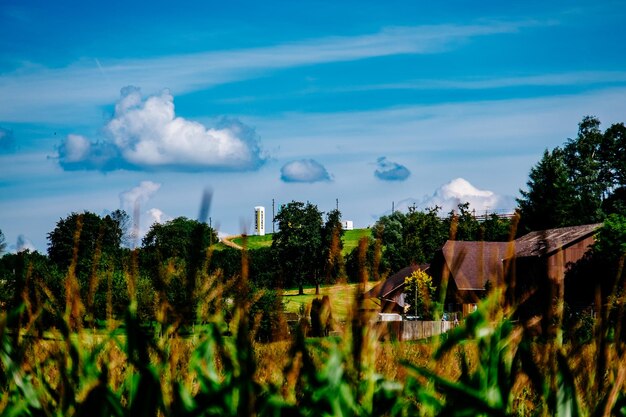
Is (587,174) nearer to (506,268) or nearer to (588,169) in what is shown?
(588,169)

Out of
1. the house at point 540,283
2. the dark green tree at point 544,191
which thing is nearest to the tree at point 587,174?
the dark green tree at point 544,191

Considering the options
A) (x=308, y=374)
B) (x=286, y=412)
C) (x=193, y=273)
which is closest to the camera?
(x=193, y=273)

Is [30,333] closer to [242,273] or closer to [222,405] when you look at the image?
[222,405]

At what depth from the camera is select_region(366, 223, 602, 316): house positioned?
1.75 meters

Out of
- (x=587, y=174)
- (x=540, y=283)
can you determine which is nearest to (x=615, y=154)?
(x=587, y=174)

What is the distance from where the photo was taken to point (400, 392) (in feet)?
6.00

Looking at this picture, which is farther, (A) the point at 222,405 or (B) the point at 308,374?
(B) the point at 308,374

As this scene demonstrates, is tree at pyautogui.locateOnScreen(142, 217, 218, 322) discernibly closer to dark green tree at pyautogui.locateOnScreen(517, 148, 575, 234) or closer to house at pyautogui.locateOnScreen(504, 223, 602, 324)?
house at pyautogui.locateOnScreen(504, 223, 602, 324)

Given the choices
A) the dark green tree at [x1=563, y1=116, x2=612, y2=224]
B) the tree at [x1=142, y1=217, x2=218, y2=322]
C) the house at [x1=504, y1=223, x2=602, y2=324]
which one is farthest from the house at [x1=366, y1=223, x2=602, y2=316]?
the dark green tree at [x1=563, y1=116, x2=612, y2=224]

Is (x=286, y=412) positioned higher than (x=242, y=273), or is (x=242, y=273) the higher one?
(x=242, y=273)

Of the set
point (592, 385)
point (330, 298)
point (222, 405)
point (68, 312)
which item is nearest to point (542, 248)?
point (330, 298)

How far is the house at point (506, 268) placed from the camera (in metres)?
1.75

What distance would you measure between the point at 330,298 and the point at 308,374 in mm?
225

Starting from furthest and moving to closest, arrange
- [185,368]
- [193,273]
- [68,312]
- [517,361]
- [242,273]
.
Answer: [185,368]
[517,361]
[68,312]
[242,273]
[193,273]
